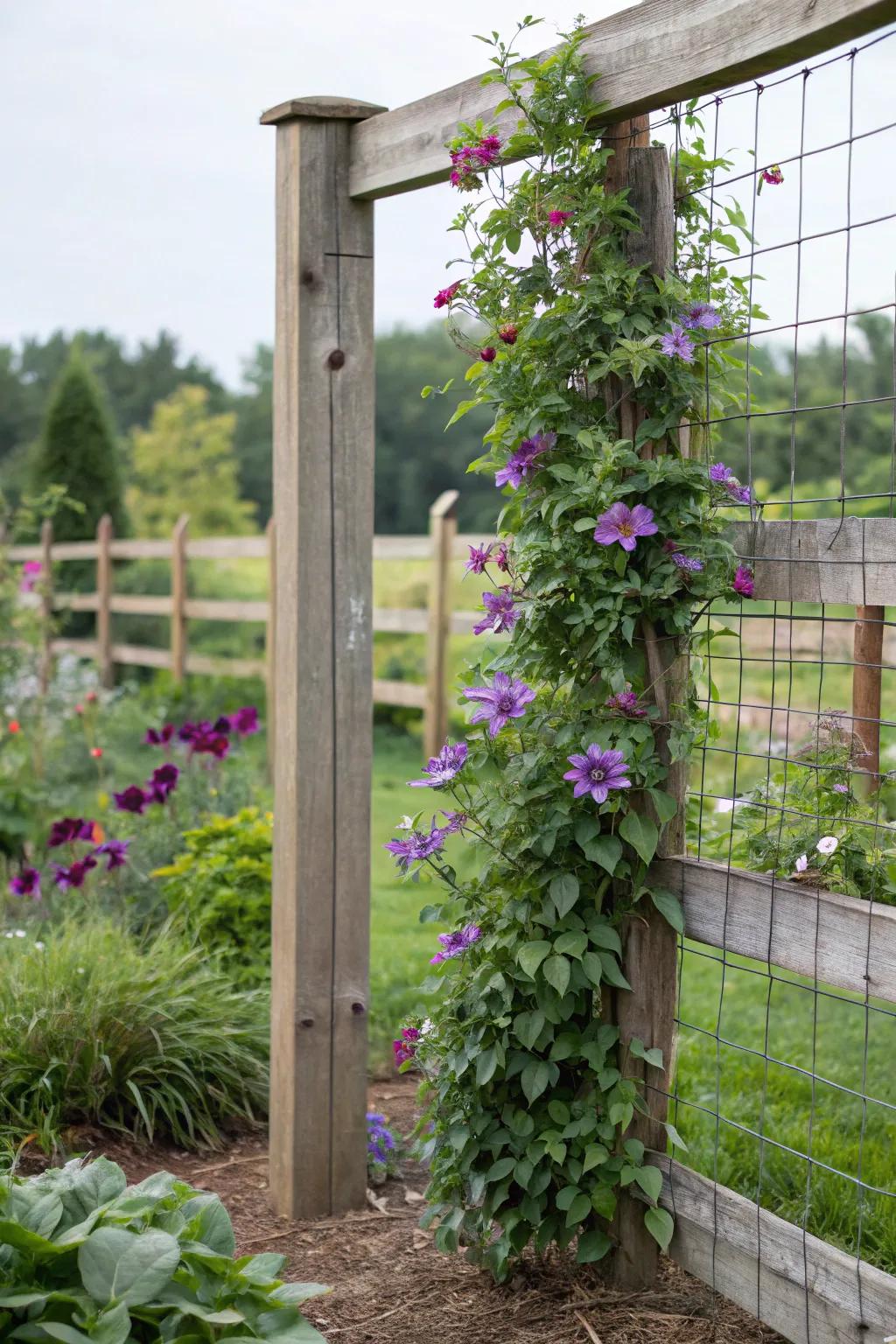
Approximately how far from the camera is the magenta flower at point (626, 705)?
2115mm

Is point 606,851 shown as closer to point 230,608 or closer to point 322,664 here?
point 322,664

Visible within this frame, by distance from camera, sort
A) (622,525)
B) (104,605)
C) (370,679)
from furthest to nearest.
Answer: (104,605) → (370,679) → (622,525)

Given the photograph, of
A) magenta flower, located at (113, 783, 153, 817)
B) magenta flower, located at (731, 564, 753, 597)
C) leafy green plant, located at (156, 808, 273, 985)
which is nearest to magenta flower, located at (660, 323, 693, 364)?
magenta flower, located at (731, 564, 753, 597)

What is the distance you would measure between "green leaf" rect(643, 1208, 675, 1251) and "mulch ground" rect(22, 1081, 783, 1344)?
0.46 ft

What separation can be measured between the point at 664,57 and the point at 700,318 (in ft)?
1.39

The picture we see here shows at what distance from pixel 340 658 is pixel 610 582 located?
93 centimetres

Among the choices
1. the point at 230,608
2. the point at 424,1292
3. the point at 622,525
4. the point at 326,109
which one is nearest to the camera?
the point at 622,525

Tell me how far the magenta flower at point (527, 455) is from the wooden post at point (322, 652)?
66 cm

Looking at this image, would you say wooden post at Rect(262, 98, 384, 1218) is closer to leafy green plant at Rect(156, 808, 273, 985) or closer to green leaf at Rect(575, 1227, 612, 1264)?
green leaf at Rect(575, 1227, 612, 1264)

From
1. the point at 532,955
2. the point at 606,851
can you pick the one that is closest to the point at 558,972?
the point at 532,955

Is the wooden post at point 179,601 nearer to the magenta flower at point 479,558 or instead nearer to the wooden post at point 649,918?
the magenta flower at point 479,558

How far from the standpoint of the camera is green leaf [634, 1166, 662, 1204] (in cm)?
219

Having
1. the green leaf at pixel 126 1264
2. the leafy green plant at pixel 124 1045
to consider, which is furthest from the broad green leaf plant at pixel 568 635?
the leafy green plant at pixel 124 1045

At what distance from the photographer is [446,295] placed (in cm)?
229
